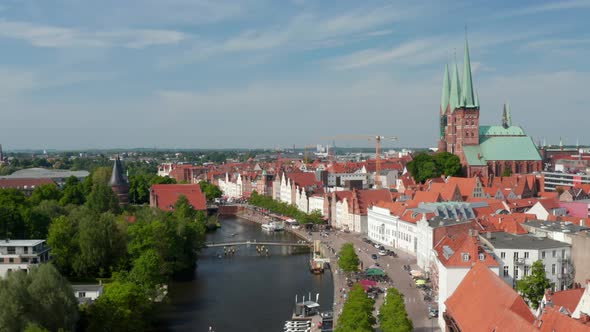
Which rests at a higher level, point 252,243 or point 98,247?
point 98,247

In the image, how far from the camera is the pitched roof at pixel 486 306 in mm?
27023

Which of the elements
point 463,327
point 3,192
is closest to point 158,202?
point 3,192

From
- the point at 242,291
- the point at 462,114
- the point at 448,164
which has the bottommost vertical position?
the point at 242,291

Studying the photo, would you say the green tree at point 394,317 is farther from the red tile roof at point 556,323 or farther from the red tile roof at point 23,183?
the red tile roof at point 23,183

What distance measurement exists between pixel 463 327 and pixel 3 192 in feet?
208

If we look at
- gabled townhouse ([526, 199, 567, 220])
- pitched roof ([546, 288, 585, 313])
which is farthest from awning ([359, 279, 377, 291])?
gabled townhouse ([526, 199, 567, 220])

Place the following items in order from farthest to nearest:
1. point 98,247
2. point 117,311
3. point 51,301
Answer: point 98,247 < point 117,311 < point 51,301

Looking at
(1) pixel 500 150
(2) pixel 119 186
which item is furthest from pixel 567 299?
(1) pixel 500 150

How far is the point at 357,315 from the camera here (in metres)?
35.6

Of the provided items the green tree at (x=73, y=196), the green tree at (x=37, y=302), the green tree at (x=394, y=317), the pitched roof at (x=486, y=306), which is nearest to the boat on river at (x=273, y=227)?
the green tree at (x=73, y=196)

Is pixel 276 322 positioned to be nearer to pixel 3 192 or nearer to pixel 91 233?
pixel 91 233

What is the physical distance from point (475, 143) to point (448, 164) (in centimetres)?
1030

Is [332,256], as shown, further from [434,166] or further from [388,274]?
[434,166]

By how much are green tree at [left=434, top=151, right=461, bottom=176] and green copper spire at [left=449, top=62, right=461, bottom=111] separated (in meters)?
10.9
